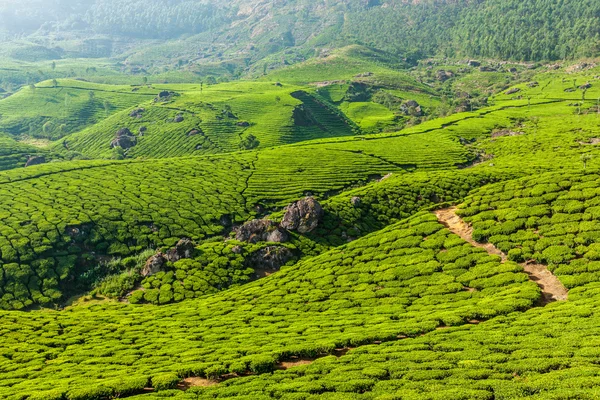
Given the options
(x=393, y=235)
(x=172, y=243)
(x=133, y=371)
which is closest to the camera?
(x=133, y=371)

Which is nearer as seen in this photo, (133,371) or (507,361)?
(507,361)

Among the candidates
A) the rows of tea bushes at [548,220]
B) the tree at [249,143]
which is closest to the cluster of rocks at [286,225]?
the rows of tea bushes at [548,220]

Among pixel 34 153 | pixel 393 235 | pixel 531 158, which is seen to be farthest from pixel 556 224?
pixel 34 153

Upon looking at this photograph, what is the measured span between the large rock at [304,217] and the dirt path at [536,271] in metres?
29.0

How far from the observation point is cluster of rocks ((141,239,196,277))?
3034 inches

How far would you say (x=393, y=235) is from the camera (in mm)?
72375

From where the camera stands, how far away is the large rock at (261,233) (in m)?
84.1

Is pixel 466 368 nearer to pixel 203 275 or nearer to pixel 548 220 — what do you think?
pixel 548 220

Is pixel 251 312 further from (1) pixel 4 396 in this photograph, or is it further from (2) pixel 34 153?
(2) pixel 34 153

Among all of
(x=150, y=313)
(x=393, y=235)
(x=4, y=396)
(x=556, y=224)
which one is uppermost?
(x=556, y=224)

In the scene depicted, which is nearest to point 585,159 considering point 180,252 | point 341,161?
point 341,161

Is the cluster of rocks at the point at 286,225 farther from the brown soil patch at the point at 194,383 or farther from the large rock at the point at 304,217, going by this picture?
the brown soil patch at the point at 194,383

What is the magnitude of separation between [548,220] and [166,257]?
73.0 metres

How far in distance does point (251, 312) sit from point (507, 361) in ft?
125
